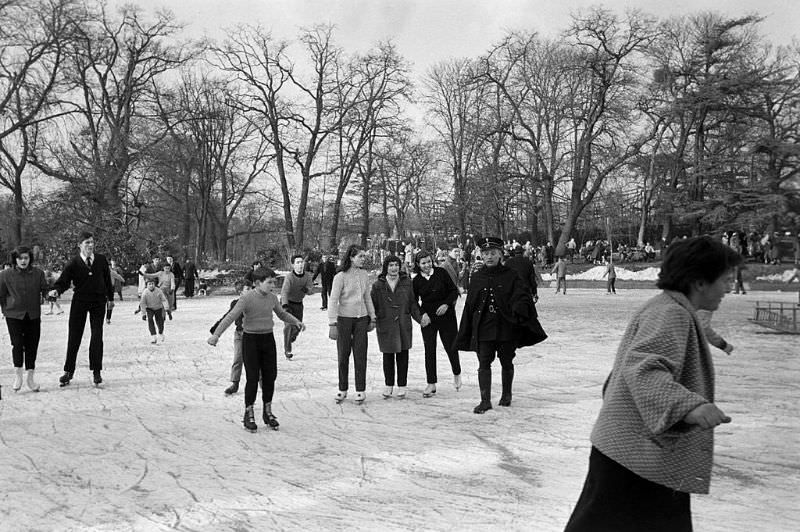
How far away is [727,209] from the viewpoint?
16625 millimetres

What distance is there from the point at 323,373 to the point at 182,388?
73.3 inches

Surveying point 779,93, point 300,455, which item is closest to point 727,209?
point 779,93

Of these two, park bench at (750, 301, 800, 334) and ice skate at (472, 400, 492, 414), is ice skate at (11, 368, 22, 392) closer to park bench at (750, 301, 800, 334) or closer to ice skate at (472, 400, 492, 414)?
ice skate at (472, 400, 492, 414)

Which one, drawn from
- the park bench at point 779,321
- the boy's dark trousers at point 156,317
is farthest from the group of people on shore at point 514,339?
the park bench at point 779,321

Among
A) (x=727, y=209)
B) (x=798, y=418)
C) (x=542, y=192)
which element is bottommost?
(x=798, y=418)

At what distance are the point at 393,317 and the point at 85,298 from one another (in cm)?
360

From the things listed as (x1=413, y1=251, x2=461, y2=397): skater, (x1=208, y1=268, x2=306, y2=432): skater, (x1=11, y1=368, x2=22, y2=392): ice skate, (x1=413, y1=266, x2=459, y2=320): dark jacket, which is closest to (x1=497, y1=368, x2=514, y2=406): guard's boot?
(x1=413, y1=251, x2=461, y2=397): skater

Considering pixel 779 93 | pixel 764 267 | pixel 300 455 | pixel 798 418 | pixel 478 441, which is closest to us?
pixel 300 455

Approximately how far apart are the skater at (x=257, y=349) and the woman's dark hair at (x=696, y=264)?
4450 mm

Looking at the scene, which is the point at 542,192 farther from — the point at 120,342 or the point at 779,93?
the point at 120,342

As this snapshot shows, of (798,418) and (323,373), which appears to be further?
(323,373)

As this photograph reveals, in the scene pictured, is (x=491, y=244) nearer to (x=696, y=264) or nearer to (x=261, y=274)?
(x=261, y=274)

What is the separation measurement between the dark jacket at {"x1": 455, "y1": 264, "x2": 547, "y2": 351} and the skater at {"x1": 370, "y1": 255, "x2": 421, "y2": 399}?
0.84 metres

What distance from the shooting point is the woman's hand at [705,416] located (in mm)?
2184
